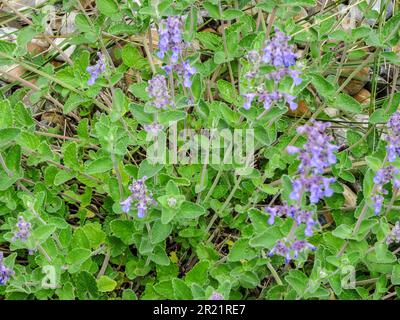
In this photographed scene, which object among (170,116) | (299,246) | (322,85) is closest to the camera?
(299,246)

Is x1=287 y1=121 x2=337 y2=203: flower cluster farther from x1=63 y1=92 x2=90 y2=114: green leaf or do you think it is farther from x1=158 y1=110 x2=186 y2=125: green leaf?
x1=63 y1=92 x2=90 y2=114: green leaf

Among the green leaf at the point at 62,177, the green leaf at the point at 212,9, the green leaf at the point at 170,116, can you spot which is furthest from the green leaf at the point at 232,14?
the green leaf at the point at 62,177

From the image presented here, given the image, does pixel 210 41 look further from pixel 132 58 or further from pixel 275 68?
pixel 275 68

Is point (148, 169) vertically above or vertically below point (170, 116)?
below

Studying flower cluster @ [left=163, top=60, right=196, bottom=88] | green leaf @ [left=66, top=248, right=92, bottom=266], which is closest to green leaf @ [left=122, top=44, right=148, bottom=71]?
flower cluster @ [left=163, top=60, right=196, bottom=88]

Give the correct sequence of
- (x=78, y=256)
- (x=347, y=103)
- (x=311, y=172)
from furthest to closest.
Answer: (x=347, y=103) → (x=78, y=256) → (x=311, y=172)

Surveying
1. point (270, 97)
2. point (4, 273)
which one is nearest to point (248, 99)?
point (270, 97)
